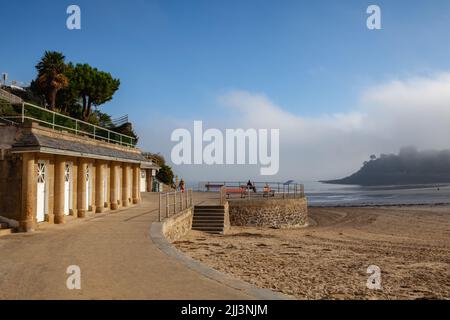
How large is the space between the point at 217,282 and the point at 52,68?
37.8 m

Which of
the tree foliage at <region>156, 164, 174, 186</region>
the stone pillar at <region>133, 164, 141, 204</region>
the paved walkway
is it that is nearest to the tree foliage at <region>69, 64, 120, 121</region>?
the tree foliage at <region>156, 164, 174, 186</region>

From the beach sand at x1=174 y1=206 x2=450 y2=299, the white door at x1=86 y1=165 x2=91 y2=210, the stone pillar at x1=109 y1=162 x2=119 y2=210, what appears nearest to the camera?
the beach sand at x1=174 y1=206 x2=450 y2=299

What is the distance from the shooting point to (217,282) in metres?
6.76

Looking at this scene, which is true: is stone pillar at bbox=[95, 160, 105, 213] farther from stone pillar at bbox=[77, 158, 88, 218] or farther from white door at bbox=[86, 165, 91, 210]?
stone pillar at bbox=[77, 158, 88, 218]

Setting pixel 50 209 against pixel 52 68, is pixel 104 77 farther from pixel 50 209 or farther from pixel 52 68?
pixel 50 209

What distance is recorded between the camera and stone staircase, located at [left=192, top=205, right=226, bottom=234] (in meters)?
19.7

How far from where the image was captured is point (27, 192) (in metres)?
12.2

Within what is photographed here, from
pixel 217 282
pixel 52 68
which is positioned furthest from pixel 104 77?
pixel 217 282

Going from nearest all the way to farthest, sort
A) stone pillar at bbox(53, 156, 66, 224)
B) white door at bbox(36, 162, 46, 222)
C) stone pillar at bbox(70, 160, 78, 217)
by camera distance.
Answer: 1. white door at bbox(36, 162, 46, 222)
2. stone pillar at bbox(53, 156, 66, 224)
3. stone pillar at bbox(70, 160, 78, 217)

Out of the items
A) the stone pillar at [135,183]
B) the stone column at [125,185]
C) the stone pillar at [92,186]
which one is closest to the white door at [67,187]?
the stone pillar at [92,186]

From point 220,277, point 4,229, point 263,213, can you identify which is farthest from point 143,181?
point 220,277

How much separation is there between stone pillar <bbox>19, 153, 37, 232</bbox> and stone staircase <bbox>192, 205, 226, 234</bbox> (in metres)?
8.69

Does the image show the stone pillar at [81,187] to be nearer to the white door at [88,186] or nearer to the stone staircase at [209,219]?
the white door at [88,186]
